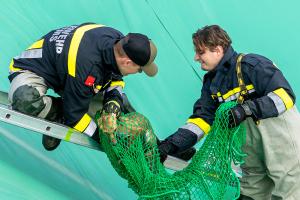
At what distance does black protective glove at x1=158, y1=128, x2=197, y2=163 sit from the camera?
202cm

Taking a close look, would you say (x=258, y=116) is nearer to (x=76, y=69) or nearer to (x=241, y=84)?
(x=241, y=84)

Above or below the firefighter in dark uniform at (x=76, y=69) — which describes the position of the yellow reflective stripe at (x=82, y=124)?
below

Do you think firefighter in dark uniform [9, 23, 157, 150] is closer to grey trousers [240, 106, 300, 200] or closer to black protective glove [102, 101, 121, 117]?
black protective glove [102, 101, 121, 117]

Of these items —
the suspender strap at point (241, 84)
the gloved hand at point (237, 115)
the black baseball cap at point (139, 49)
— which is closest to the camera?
the gloved hand at point (237, 115)

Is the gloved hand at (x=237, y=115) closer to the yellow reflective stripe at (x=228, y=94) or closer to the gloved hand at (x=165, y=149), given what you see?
the yellow reflective stripe at (x=228, y=94)

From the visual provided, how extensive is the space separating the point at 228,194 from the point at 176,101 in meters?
0.72

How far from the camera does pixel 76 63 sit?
1835mm

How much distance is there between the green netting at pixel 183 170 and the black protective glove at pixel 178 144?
0.48 feet

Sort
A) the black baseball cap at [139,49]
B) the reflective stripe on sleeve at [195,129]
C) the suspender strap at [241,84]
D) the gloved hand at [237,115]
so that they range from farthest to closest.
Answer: the reflective stripe on sleeve at [195,129]
the suspender strap at [241,84]
the black baseball cap at [139,49]
the gloved hand at [237,115]

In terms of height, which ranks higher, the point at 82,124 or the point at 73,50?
the point at 73,50

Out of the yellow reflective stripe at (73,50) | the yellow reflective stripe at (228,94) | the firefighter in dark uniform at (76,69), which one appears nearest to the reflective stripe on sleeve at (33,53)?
the firefighter in dark uniform at (76,69)

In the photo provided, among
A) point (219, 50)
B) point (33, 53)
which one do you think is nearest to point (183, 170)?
point (219, 50)

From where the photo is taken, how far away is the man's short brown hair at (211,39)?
1970 millimetres

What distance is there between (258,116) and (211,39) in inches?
13.6
